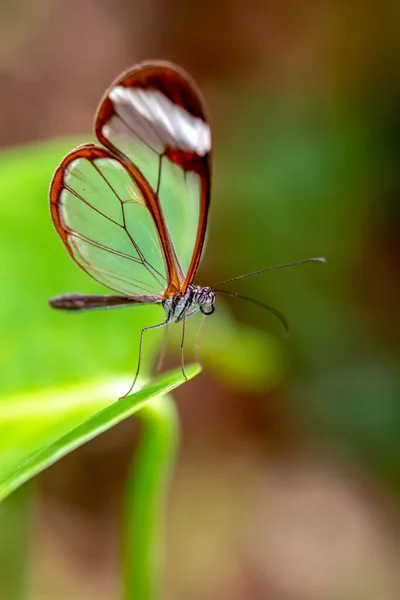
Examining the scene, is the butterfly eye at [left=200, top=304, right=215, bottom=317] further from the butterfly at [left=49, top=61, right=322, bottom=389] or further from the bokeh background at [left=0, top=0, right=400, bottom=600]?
the bokeh background at [left=0, top=0, right=400, bottom=600]

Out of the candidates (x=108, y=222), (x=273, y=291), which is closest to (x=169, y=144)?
(x=108, y=222)

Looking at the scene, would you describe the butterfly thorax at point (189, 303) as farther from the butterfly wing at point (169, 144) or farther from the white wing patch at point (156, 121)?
the white wing patch at point (156, 121)

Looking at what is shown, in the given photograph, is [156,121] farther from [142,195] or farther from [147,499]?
[147,499]

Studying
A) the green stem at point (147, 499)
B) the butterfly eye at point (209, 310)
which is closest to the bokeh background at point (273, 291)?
the butterfly eye at point (209, 310)

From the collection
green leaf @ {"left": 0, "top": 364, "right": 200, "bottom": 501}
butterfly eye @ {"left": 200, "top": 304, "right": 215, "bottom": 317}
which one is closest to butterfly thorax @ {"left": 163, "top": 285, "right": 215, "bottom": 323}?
butterfly eye @ {"left": 200, "top": 304, "right": 215, "bottom": 317}

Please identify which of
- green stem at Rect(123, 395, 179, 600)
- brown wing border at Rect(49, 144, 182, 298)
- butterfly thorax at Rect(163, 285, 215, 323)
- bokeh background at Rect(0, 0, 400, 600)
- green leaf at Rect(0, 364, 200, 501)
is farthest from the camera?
bokeh background at Rect(0, 0, 400, 600)

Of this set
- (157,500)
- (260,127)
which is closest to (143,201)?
(157,500)
